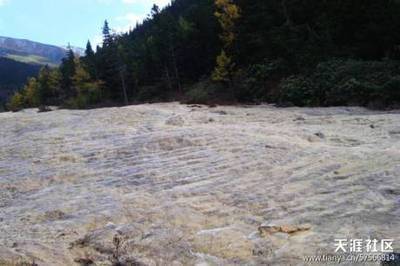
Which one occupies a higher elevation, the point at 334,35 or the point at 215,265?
the point at 334,35

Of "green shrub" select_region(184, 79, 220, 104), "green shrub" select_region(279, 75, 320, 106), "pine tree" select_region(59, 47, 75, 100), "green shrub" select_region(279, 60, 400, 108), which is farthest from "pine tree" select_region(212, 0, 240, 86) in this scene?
"pine tree" select_region(59, 47, 75, 100)

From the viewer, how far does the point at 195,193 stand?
1024cm

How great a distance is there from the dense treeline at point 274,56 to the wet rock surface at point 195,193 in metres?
13.1

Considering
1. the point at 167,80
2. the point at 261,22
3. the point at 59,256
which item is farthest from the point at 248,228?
the point at 167,80

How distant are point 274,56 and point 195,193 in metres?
32.4

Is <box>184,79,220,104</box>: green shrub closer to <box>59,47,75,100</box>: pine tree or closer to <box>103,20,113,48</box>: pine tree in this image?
<box>103,20,113,48</box>: pine tree

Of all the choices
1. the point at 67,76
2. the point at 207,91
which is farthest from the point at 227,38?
the point at 67,76

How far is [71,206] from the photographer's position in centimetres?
966

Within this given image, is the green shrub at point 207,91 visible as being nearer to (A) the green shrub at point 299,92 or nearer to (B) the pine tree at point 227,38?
(B) the pine tree at point 227,38

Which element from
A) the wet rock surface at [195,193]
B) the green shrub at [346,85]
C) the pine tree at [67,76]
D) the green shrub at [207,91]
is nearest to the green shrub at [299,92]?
the green shrub at [346,85]

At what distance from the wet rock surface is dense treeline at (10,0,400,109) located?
1312 cm

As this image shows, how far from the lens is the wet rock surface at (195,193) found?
25.3 feet

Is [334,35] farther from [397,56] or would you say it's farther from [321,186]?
[321,186]

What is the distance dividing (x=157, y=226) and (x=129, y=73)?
64732 mm
